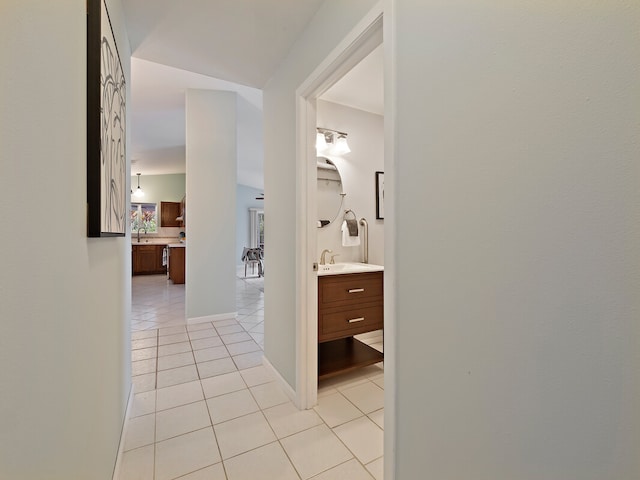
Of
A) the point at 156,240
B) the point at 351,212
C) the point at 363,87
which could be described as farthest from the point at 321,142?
the point at 156,240

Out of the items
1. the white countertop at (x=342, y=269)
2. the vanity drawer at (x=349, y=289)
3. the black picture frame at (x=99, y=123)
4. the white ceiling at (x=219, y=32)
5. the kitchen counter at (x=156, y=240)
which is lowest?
the vanity drawer at (x=349, y=289)

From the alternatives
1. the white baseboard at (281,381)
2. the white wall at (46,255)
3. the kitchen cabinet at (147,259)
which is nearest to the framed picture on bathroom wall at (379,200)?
the white baseboard at (281,381)

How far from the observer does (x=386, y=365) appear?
43.8 inches

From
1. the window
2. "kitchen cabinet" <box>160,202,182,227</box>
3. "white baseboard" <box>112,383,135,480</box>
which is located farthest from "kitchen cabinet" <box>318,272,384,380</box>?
the window

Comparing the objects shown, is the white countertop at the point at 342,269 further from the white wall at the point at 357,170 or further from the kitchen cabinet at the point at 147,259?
the kitchen cabinet at the point at 147,259

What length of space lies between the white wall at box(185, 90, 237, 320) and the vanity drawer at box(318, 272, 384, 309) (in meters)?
2.12

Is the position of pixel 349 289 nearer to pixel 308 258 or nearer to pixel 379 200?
pixel 308 258

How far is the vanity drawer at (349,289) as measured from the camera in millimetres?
2049

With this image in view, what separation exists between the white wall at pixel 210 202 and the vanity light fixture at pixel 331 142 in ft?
5.23

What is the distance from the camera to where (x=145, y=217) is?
805cm

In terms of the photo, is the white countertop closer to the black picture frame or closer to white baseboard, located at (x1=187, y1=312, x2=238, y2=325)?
the black picture frame

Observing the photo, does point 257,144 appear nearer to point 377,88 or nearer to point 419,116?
point 377,88

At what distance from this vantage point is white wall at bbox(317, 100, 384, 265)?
2762 millimetres

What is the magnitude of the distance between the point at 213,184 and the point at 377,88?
2356mm
